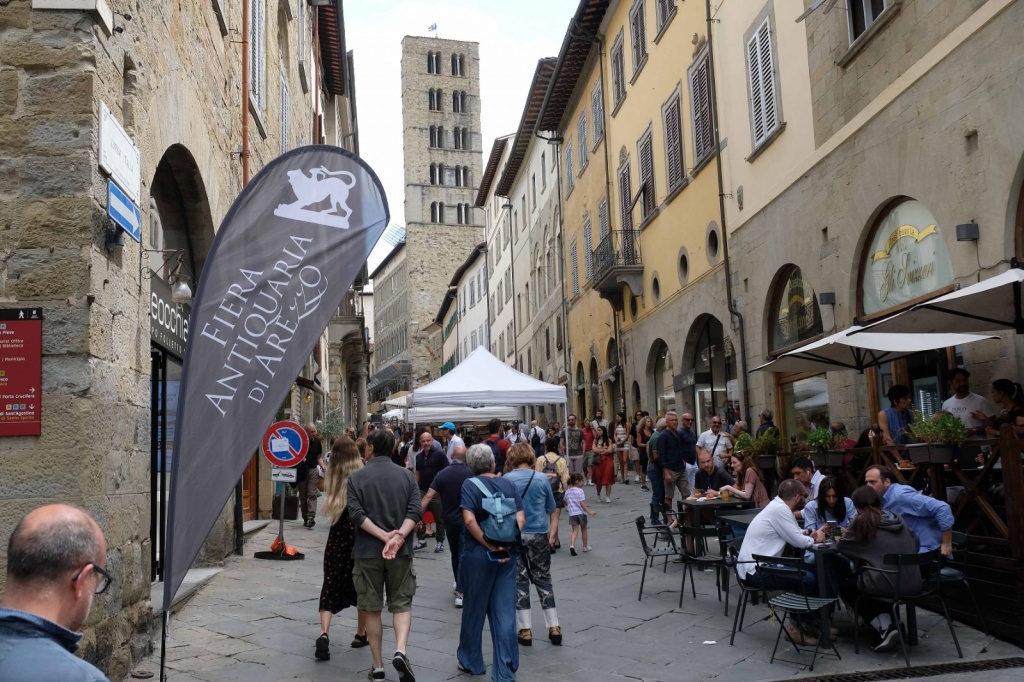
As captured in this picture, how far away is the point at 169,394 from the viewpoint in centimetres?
888

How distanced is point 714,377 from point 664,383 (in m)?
3.39

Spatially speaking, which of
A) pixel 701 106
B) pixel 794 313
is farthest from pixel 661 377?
pixel 794 313

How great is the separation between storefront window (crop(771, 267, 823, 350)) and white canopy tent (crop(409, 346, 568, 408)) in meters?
3.99

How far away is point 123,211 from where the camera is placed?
19.4 feet

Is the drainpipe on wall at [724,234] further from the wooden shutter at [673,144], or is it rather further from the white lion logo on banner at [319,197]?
the white lion logo on banner at [319,197]

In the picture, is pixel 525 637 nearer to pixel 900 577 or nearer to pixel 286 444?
pixel 900 577

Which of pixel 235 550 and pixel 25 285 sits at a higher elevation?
→ pixel 25 285

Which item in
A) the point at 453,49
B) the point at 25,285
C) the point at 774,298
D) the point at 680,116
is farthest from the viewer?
the point at 453,49

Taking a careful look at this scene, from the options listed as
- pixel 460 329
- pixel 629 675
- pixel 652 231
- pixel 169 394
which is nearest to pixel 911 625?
pixel 629 675

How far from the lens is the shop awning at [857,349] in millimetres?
8734

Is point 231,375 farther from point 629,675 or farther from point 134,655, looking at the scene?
point 629,675

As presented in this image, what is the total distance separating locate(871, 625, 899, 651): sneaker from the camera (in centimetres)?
652

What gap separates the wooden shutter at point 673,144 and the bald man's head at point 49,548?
17.6 meters

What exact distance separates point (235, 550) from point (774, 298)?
335 inches
